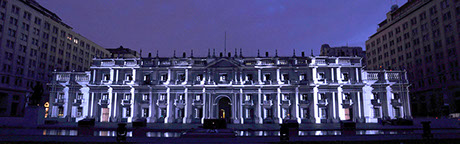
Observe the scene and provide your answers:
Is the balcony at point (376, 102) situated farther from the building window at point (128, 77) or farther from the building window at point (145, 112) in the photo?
the building window at point (128, 77)

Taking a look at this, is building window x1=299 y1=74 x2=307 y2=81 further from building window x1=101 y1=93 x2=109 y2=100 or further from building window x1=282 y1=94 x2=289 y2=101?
building window x1=101 y1=93 x2=109 y2=100

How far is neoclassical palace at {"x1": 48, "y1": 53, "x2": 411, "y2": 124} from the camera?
143 feet

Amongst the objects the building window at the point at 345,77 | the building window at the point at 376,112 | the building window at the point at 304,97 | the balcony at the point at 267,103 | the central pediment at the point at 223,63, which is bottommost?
the building window at the point at 376,112

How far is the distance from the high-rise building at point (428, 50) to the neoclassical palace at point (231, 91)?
679cm

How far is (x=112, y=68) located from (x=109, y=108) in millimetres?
6860

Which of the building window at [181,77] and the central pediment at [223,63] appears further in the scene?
the building window at [181,77]

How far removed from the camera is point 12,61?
168 feet

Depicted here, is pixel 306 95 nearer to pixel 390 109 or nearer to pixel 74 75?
pixel 390 109

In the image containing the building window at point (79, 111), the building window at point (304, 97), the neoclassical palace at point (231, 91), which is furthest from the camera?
the building window at point (79, 111)

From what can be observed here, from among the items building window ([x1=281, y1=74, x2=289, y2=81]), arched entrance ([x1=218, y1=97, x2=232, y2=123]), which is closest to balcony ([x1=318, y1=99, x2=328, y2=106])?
building window ([x1=281, y1=74, x2=289, y2=81])

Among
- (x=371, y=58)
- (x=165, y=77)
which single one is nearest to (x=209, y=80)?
(x=165, y=77)

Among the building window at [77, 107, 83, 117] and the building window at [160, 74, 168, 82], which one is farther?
the building window at [160, 74, 168, 82]

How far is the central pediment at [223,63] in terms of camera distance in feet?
150

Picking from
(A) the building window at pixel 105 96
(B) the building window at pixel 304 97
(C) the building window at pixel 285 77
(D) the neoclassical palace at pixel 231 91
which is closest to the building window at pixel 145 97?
(D) the neoclassical palace at pixel 231 91
